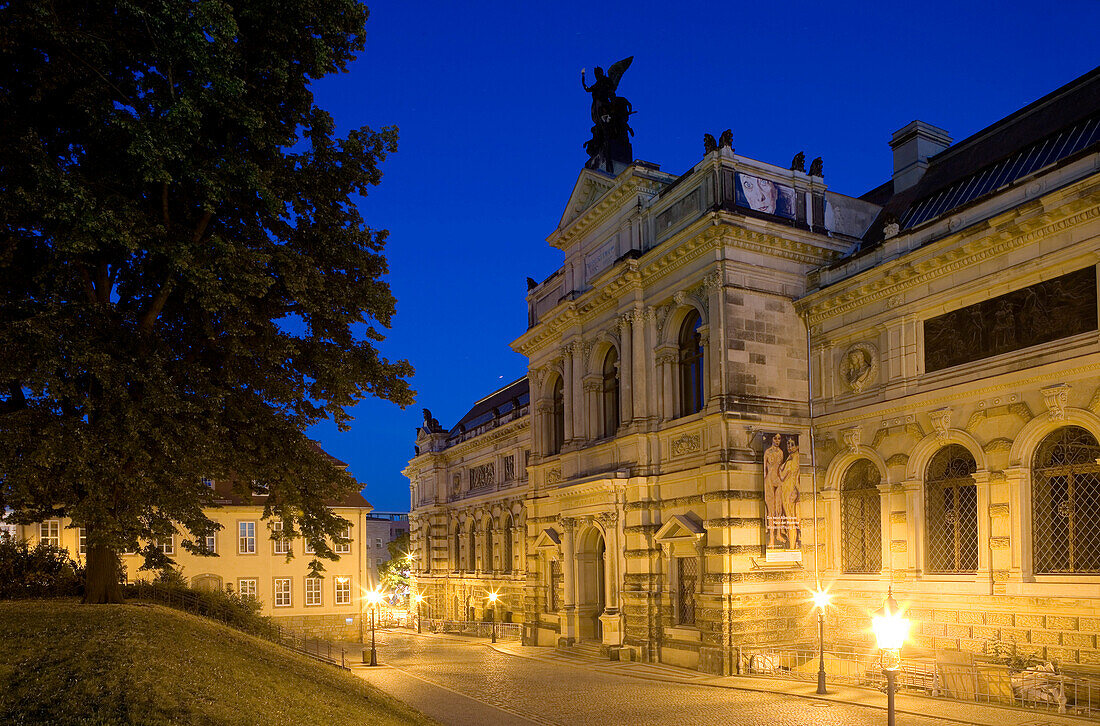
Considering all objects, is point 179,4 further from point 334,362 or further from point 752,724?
point 752,724

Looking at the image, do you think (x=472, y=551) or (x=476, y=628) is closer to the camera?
(x=476, y=628)

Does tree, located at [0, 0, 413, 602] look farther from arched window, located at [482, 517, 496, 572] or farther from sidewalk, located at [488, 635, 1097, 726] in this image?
arched window, located at [482, 517, 496, 572]

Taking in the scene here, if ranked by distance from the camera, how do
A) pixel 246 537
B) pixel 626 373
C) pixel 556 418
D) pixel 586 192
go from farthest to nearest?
pixel 246 537
pixel 556 418
pixel 586 192
pixel 626 373

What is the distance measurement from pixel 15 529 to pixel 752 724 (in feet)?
120

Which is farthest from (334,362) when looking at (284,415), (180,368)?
(180,368)

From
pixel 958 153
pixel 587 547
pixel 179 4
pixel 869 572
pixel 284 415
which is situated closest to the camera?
pixel 179 4

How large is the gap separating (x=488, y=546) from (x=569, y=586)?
2502cm

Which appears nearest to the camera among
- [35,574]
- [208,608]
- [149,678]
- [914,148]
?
[149,678]

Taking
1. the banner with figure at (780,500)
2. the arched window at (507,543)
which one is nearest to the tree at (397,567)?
the arched window at (507,543)

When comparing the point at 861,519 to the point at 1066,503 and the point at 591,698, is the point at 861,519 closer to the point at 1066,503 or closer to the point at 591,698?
the point at 1066,503

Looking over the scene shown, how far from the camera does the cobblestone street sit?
2105 cm

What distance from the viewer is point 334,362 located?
2034cm

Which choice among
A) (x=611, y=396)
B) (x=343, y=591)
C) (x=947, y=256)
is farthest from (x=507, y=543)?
(x=947, y=256)

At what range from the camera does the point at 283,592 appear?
4662cm
